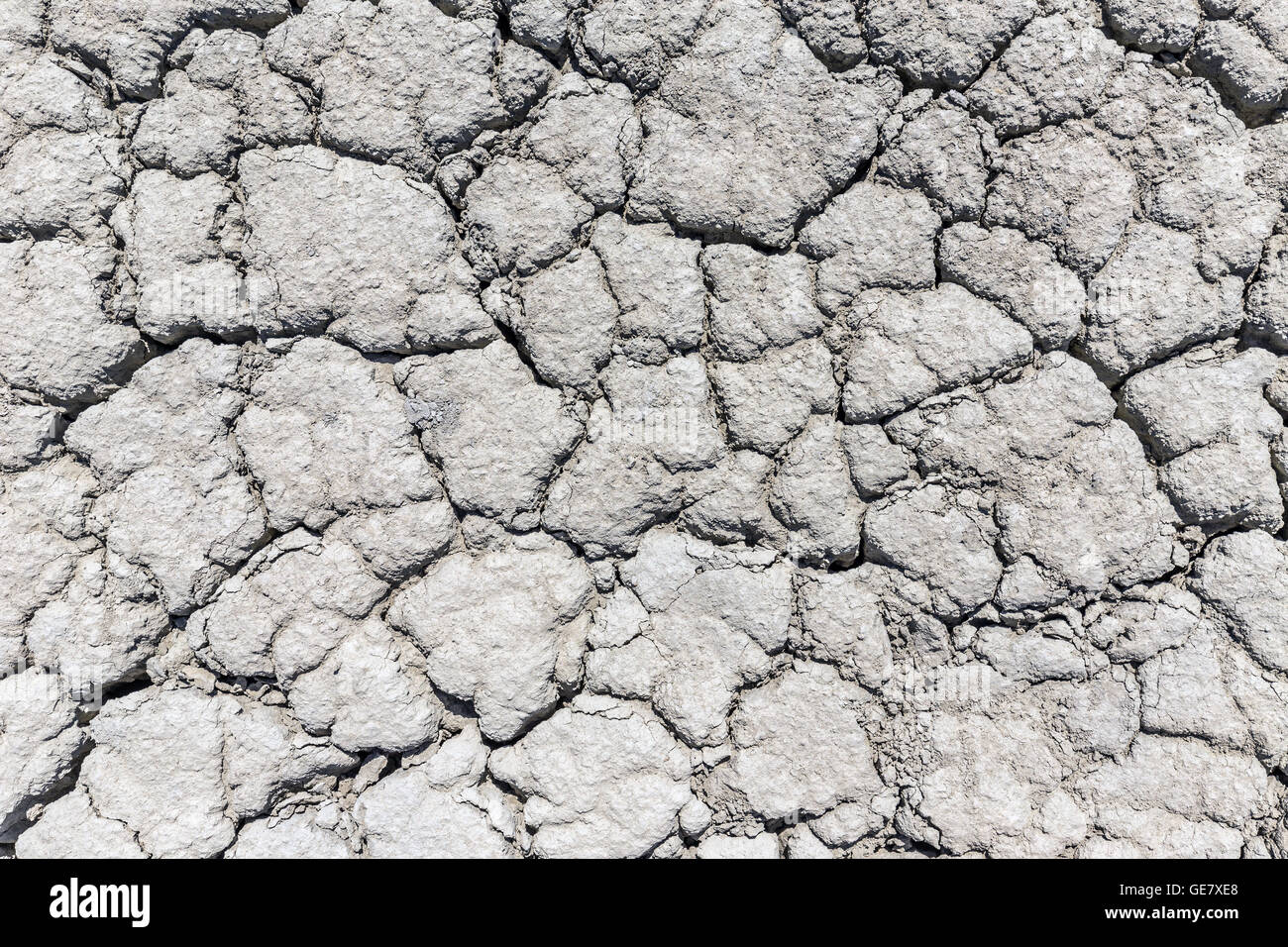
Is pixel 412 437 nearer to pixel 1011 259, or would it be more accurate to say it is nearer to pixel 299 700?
pixel 299 700

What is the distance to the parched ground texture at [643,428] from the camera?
1.10 m

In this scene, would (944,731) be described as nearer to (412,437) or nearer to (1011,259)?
(1011,259)

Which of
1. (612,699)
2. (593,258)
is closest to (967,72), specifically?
(593,258)

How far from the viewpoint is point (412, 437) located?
3.82ft

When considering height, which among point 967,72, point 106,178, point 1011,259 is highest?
point 967,72

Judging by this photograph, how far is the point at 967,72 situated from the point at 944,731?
1.03 m

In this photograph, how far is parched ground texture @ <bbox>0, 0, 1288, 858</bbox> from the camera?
3.62ft

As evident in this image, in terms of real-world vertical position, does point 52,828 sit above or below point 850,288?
below

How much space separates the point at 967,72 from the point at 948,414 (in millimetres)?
509

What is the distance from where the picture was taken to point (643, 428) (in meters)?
1.15

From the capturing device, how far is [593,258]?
1.13m

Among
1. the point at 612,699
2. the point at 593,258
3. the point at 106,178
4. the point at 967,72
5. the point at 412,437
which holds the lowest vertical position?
the point at 612,699

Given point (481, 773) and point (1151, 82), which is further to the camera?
point (481, 773)
